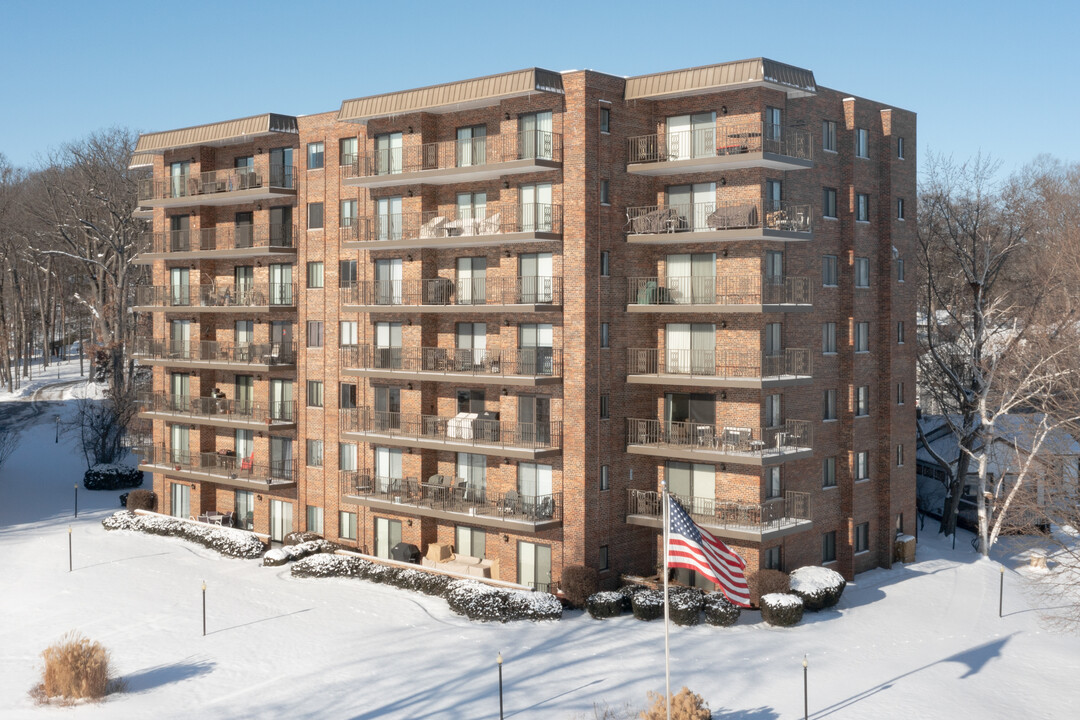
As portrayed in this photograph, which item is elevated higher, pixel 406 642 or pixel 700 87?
pixel 700 87

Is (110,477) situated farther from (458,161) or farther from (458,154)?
(458,154)

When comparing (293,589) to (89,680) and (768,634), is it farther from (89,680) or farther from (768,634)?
(768,634)

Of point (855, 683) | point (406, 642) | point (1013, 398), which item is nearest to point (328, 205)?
point (406, 642)

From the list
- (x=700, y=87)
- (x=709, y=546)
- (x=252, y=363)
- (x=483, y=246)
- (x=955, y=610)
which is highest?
(x=700, y=87)

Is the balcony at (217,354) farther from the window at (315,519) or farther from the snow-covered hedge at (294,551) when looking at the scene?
the snow-covered hedge at (294,551)

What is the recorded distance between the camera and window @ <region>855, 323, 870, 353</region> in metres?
41.0

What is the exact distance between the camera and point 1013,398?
45406 millimetres

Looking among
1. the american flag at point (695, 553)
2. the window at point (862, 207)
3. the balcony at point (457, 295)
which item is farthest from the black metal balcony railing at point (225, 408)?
the window at point (862, 207)

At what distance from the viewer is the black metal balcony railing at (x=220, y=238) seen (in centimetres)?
4622

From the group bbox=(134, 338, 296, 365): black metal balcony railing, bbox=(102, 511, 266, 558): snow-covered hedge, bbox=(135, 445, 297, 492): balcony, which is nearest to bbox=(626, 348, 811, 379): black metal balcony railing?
bbox=(134, 338, 296, 365): black metal balcony railing

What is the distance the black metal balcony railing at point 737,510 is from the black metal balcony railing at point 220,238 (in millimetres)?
20138

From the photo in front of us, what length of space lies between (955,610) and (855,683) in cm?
1051

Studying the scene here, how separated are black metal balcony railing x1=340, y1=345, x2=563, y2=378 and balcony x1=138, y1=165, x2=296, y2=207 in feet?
27.2

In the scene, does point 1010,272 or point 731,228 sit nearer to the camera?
point 731,228
